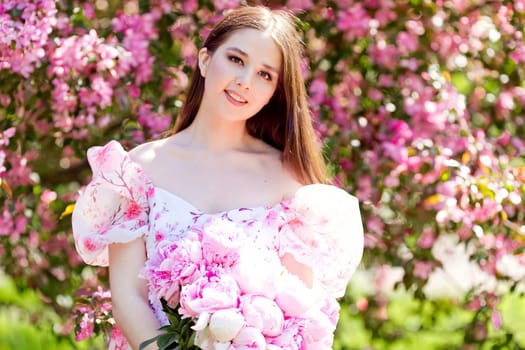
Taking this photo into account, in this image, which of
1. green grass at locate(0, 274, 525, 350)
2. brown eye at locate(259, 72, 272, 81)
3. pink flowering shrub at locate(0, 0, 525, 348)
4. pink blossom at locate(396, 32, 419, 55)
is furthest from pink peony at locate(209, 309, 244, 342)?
pink blossom at locate(396, 32, 419, 55)

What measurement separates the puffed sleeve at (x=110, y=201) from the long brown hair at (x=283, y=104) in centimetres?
26

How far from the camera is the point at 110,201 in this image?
2.55m

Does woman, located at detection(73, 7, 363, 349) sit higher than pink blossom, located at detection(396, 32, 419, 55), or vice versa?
woman, located at detection(73, 7, 363, 349)

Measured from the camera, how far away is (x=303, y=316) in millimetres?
2391

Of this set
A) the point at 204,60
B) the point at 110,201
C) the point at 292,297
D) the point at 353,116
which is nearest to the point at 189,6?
the point at 353,116

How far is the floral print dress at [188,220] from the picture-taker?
2.49 meters

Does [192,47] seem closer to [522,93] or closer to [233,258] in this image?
[522,93]

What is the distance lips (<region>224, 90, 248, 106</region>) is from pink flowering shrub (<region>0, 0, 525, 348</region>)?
795mm

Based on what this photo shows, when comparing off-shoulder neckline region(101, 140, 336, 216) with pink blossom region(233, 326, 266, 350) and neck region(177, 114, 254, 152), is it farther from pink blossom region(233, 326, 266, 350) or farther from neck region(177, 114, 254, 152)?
pink blossom region(233, 326, 266, 350)

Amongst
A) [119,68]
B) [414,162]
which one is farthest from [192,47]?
[414,162]

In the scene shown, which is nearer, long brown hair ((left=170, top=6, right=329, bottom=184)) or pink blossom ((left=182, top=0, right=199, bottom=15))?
long brown hair ((left=170, top=6, right=329, bottom=184))

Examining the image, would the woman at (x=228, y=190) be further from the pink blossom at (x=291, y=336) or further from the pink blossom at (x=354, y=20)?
the pink blossom at (x=354, y=20)

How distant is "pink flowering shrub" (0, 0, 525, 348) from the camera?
3.38 meters

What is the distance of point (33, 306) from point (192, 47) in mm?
1446
